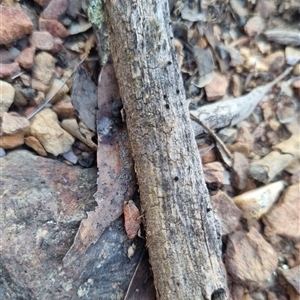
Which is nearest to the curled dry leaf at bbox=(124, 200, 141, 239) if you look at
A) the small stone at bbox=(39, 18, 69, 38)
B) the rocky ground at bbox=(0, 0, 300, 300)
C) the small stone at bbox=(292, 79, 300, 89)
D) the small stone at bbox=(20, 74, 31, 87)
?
the rocky ground at bbox=(0, 0, 300, 300)

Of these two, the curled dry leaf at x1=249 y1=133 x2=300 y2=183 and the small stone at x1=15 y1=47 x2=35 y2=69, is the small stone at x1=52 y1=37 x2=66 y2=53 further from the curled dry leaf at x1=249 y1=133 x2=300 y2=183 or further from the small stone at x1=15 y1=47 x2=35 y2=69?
the curled dry leaf at x1=249 y1=133 x2=300 y2=183

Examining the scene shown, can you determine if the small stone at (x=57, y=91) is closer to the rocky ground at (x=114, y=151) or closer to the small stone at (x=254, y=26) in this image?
the rocky ground at (x=114, y=151)

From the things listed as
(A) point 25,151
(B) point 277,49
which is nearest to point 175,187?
(A) point 25,151

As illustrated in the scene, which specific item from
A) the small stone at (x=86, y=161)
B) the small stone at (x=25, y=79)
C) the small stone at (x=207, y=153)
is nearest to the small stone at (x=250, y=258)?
the small stone at (x=207, y=153)

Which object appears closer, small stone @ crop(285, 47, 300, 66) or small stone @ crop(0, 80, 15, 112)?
small stone @ crop(0, 80, 15, 112)

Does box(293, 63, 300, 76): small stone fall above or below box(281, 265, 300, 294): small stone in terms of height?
above

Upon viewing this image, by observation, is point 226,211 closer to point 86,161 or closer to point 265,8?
point 86,161
